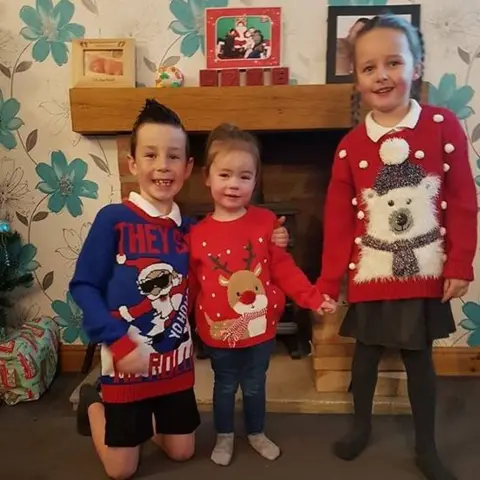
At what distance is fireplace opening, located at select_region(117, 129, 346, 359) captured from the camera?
2.13 meters

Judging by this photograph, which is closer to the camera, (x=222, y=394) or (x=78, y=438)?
(x=222, y=394)

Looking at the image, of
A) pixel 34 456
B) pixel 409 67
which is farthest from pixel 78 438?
pixel 409 67

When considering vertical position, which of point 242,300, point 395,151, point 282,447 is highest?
point 395,151

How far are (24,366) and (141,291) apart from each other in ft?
2.40

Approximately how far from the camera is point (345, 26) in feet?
6.45

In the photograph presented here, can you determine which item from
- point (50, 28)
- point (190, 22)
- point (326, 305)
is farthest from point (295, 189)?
point (50, 28)

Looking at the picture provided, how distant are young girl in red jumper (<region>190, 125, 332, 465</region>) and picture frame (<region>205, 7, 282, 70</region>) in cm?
57

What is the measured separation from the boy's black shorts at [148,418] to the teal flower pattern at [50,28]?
1.19 m

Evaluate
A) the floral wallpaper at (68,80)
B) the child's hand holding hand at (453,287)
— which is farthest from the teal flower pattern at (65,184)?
the child's hand holding hand at (453,287)

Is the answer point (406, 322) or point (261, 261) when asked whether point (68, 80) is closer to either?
point (261, 261)

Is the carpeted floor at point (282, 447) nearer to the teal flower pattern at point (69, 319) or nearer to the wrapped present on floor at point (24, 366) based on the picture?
the wrapped present on floor at point (24, 366)

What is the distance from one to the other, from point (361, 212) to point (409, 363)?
1.30 feet

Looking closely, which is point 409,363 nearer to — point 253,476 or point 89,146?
point 253,476

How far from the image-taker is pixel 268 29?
6.50 feet
